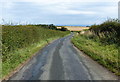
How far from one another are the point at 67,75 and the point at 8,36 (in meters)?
6.89

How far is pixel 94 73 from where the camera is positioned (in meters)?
8.67

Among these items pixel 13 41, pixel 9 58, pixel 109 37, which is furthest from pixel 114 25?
pixel 9 58

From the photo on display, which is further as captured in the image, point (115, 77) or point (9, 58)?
point (9, 58)

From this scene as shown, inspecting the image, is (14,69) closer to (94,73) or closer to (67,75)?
(67,75)

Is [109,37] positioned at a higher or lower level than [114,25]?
lower

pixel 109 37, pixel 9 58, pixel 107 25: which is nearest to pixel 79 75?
pixel 9 58

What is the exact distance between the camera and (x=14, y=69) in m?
9.82

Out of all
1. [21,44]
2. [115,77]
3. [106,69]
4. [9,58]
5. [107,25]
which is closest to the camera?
[115,77]

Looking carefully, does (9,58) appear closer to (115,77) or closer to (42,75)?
(42,75)

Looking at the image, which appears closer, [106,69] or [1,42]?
[106,69]

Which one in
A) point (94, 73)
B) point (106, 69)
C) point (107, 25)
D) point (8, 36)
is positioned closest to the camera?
point (94, 73)

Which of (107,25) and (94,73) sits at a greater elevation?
(107,25)

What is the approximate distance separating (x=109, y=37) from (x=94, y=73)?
1431cm

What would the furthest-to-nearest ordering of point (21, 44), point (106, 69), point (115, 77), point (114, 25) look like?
point (114, 25) → point (21, 44) → point (106, 69) → point (115, 77)
